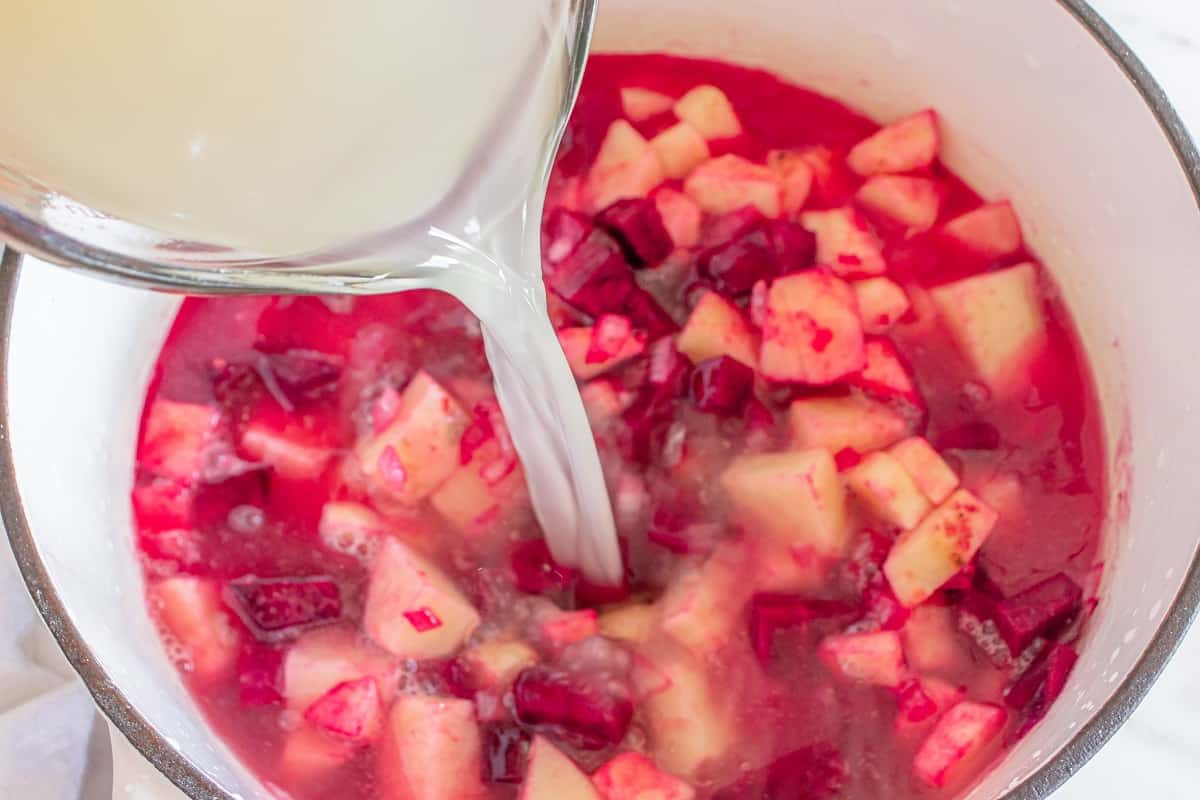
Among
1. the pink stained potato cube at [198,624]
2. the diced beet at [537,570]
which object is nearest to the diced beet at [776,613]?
the diced beet at [537,570]

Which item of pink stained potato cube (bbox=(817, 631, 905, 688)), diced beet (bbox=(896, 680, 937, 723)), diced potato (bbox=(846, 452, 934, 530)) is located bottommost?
diced beet (bbox=(896, 680, 937, 723))

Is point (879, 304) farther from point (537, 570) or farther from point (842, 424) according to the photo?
point (537, 570)

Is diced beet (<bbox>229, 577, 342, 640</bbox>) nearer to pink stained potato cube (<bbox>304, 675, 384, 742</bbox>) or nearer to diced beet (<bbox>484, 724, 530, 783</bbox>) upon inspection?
pink stained potato cube (<bbox>304, 675, 384, 742</bbox>)

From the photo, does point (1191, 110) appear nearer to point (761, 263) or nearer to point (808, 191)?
point (808, 191)

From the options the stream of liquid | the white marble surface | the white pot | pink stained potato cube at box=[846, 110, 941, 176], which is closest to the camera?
the stream of liquid

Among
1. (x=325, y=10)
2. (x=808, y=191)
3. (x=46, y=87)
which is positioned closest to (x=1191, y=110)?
(x=808, y=191)

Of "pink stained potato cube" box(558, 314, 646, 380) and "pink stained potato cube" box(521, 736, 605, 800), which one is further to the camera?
"pink stained potato cube" box(558, 314, 646, 380)

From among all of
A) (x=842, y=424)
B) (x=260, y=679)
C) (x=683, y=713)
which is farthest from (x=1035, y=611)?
(x=260, y=679)

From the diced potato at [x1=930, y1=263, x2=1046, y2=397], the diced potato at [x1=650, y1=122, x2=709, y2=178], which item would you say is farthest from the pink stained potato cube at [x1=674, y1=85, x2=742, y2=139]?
the diced potato at [x1=930, y1=263, x2=1046, y2=397]
